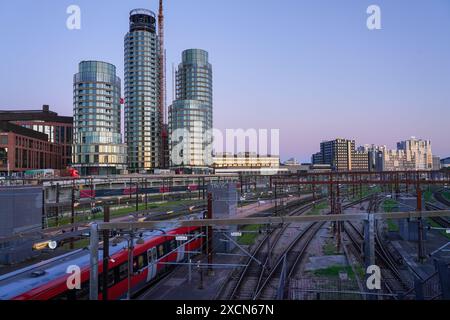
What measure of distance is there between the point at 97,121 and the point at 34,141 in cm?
1938

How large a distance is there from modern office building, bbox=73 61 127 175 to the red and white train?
77.6 meters

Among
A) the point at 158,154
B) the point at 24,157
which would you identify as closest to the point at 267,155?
the point at 158,154

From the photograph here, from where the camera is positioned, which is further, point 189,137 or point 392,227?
point 189,137

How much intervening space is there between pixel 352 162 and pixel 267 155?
287 feet

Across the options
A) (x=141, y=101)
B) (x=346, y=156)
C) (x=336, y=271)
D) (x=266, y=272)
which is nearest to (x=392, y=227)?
(x=336, y=271)

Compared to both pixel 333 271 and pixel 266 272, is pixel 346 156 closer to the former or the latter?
pixel 333 271

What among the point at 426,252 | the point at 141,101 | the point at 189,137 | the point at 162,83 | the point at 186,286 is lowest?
the point at 426,252

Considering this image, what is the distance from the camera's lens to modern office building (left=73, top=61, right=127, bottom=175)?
289 feet

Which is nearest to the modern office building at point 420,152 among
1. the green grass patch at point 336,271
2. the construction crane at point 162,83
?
the construction crane at point 162,83

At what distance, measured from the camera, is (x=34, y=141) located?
261 ft

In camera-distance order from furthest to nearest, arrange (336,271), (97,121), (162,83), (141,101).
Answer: (162,83) → (141,101) → (97,121) → (336,271)
